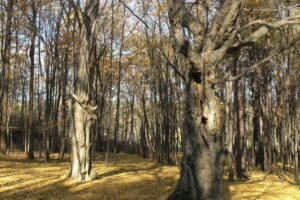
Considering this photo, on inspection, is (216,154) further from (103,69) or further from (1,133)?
(103,69)

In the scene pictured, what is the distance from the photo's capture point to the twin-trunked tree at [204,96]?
4.66 meters

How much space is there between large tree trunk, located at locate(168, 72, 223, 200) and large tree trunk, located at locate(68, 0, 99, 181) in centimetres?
450

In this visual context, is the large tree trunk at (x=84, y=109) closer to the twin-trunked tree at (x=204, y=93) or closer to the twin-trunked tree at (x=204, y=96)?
the twin-trunked tree at (x=204, y=93)

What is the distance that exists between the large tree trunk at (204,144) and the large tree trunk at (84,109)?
177 inches

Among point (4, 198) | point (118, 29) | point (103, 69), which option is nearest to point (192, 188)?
point (4, 198)

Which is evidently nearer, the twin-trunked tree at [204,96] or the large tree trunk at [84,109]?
the twin-trunked tree at [204,96]

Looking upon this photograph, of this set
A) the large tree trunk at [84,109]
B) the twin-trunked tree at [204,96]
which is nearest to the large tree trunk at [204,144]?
the twin-trunked tree at [204,96]

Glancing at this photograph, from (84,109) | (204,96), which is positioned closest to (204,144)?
(204,96)

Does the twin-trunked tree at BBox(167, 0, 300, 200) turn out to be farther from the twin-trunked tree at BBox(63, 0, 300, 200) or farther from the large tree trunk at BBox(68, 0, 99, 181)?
the large tree trunk at BBox(68, 0, 99, 181)

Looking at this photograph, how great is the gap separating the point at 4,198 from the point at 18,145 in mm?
23616

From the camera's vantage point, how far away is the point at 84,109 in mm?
8742

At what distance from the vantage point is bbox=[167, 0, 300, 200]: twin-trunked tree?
15.3 feet

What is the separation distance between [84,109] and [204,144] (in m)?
4.99

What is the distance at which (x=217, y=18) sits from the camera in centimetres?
496
